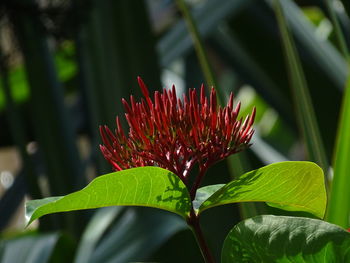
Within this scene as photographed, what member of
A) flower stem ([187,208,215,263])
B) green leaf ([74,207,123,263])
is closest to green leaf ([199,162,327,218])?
flower stem ([187,208,215,263])

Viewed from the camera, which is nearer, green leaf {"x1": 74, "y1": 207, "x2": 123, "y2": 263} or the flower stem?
the flower stem

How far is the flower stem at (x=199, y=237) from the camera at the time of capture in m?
0.18

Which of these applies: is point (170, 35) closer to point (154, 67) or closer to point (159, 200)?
point (154, 67)

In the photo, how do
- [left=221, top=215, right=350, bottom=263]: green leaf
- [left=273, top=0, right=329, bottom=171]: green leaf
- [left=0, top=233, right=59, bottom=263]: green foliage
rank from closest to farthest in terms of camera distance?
[left=221, top=215, right=350, bottom=263]: green leaf, [left=273, top=0, right=329, bottom=171]: green leaf, [left=0, top=233, right=59, bottom=263]: green foliage

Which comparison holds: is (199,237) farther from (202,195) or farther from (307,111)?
(307,111)

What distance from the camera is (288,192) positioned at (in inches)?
7.5

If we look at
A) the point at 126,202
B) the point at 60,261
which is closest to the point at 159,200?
the point at 126,202

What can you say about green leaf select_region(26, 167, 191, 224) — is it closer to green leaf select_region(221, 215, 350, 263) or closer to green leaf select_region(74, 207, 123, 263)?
green leaf select_region(221, 215, 350, 263)

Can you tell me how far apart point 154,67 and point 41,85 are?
0.22m

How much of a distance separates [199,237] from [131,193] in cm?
2

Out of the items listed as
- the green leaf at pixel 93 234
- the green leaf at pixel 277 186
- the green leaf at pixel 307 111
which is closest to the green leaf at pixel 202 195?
the green leaf at pixel 277 186

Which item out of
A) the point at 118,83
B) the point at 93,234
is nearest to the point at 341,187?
the point at 93,234

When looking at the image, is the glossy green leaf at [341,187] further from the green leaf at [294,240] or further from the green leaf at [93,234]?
the green leaf at [93,234]

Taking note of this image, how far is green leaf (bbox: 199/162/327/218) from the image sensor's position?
0.61ft
